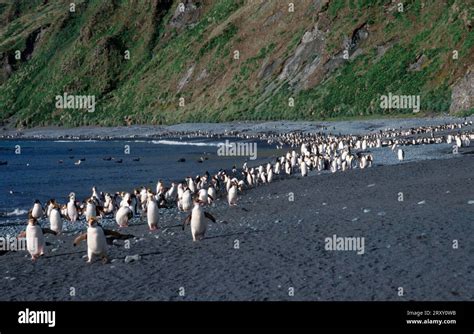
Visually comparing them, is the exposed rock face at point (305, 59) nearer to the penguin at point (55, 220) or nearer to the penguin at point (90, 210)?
the penguin at point (90, 210)

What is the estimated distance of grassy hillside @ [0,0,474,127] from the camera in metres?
83.1

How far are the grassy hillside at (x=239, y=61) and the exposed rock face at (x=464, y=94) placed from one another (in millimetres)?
2003

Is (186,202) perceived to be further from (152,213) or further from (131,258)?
(131,258)

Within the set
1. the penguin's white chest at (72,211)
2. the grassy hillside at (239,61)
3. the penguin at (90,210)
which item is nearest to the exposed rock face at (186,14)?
the grassy hillside at (239,61)

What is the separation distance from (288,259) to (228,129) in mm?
77202

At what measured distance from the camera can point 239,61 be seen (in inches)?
4395

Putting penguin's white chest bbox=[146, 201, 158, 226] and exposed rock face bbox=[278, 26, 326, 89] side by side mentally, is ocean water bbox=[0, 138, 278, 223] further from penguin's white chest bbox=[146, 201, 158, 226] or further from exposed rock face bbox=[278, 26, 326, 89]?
exposed rock face bbox=[278, 26, 326, 89]

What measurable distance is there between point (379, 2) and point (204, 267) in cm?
A: 8757

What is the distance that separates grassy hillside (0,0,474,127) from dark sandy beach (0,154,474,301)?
54.6 metres

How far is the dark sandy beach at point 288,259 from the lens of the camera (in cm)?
1184

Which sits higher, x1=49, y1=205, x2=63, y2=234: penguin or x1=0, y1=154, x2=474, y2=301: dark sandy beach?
x1=49, y1=205, x2=63, y2=234: penguin

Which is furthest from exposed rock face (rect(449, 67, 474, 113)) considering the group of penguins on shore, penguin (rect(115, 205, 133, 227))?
penguin (rect(115, 205, 133, 227))

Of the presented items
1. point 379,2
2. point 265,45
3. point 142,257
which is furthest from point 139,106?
point 142,257
